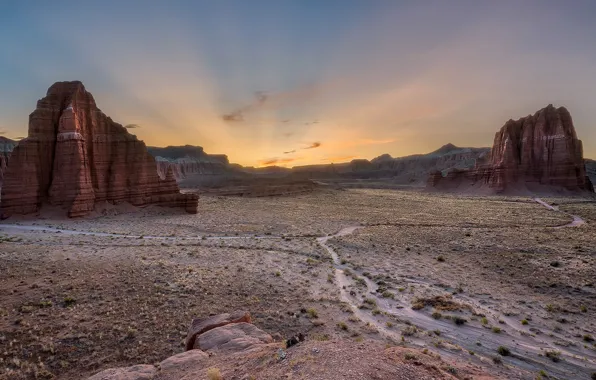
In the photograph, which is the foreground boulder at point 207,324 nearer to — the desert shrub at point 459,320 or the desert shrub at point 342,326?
the desert shrub at point 342,326

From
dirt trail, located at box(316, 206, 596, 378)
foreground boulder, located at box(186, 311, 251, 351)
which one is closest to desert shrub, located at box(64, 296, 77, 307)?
foreground boulder, located at box(186, 311, 251, 351)

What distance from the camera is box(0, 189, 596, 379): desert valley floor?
390 inches

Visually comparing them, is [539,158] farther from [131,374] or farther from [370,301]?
[131,374]

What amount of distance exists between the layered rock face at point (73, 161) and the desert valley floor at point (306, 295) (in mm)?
9774

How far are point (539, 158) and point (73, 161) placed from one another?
351ft

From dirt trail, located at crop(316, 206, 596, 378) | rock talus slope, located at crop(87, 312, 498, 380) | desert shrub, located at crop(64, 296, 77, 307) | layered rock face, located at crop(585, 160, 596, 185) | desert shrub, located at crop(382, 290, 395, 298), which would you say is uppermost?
layered rock face, located at crop(585, 160, 596, 185)

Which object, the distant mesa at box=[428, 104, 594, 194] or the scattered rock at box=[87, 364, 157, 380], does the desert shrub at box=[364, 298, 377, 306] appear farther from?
the distant mesa at box=[428, 104, 594, 194]

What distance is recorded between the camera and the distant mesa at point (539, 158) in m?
77.8

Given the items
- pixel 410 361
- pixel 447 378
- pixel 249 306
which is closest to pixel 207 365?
pixel 410 361

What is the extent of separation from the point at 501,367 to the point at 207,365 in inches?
349

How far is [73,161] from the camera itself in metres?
37.3

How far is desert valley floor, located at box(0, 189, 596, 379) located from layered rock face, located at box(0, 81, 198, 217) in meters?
9.77

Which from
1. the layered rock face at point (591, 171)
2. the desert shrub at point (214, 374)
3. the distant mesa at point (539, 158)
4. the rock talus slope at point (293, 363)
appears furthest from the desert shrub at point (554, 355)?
the layered rock face at point (591, 171)

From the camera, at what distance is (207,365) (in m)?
6.92
